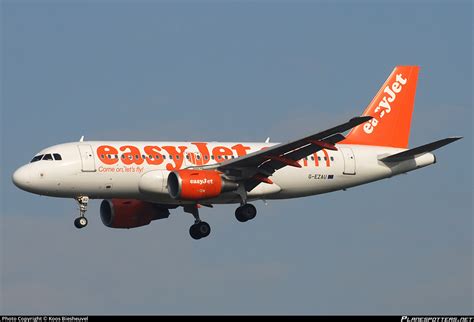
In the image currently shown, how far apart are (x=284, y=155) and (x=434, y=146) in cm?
799

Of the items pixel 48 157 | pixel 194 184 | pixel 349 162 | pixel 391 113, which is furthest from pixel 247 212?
pixel 391 113

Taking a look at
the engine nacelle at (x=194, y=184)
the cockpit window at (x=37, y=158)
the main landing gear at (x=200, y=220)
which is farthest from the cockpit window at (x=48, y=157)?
the main landing gear at (x=200, y=220)

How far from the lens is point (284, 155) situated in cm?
6200

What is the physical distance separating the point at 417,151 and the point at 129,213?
634 inches

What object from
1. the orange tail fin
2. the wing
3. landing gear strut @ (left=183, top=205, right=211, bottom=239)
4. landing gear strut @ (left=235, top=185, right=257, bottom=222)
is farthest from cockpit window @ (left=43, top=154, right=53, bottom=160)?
the orange tail fin

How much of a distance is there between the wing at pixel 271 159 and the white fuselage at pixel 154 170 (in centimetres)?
110

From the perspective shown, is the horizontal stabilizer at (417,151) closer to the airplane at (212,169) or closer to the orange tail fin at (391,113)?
the airplane at (212,169)

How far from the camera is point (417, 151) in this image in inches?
2557

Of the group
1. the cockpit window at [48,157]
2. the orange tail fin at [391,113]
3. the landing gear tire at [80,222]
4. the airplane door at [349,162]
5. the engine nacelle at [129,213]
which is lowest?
the landing gear tire at [80,222]

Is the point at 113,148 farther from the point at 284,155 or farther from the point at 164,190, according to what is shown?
the point at 284,155

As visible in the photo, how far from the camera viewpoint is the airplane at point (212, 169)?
59.7 m

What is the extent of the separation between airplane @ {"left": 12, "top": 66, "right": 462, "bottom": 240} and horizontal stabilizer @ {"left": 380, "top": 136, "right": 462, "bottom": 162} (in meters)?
0.06

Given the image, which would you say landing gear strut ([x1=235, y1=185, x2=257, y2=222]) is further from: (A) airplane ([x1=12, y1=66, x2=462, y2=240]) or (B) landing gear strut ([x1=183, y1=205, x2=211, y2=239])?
(B) landing gear strut ([x1=183, y1=205, x2=211, y2=239])

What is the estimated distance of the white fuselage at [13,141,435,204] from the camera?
59688 mm
